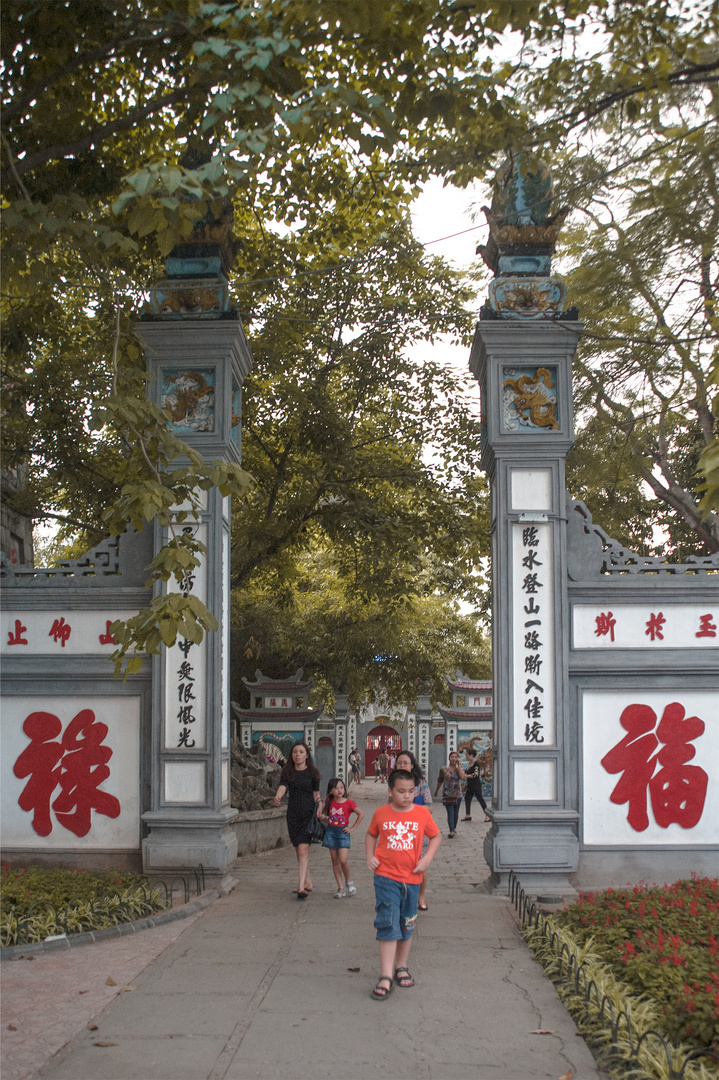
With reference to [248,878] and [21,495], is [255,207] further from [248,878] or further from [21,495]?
[248,878]

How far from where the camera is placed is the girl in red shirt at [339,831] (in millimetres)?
7824

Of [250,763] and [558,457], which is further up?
[558,457]

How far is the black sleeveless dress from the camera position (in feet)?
26.3

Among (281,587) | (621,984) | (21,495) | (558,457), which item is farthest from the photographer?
(281,587)

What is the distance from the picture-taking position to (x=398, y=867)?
210 inches

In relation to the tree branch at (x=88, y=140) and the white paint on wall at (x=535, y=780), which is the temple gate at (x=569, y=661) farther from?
the tree branch at (x=88, y=140)

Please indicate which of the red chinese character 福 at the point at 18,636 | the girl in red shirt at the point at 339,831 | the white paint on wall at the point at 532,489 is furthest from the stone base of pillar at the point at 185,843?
the white paint on wall at the point at 532,489

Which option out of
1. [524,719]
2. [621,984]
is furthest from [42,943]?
[524,719]

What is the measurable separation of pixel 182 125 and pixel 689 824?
6564 millimetres

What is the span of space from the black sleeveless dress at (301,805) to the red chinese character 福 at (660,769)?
244cm

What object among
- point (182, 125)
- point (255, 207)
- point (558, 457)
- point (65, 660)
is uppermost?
point (255, 207)

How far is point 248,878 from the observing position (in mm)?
9141

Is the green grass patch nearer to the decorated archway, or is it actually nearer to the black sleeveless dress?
the black sleeveless dress

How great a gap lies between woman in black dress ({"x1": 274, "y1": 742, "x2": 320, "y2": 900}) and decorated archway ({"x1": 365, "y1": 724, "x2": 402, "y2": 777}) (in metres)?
17.6
